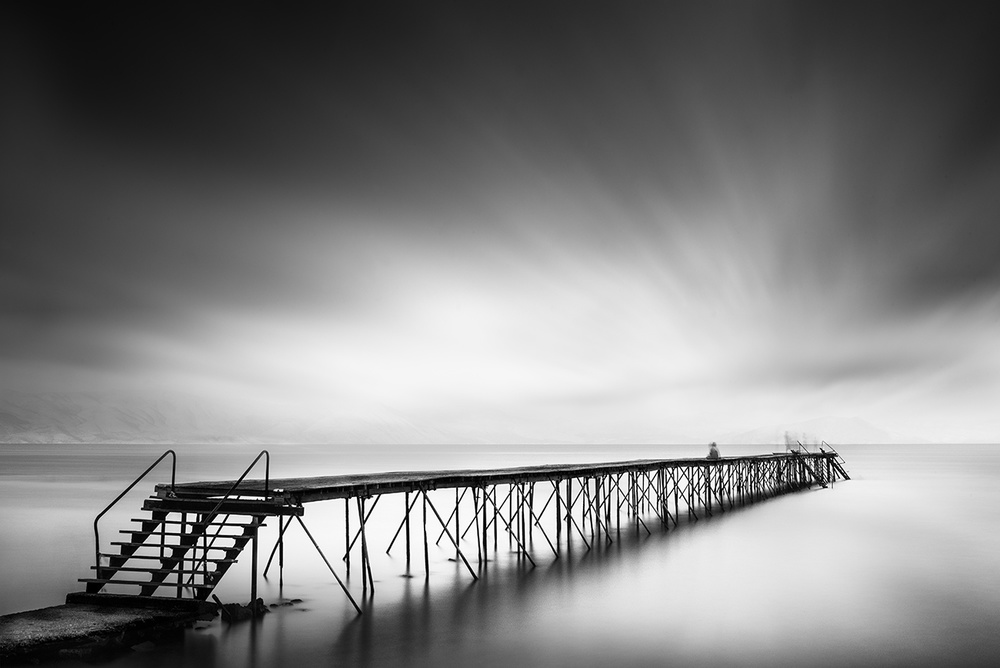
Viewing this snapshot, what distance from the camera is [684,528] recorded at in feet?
120

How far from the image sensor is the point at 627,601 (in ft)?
66.0

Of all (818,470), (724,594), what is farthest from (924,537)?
(818,470)

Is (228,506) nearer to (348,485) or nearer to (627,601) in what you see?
(348,485)

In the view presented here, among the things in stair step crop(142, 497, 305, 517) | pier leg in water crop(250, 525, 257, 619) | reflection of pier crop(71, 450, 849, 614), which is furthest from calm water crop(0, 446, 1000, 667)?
stair step crop(142, 497, 305, 517)

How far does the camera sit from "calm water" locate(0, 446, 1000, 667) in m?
15.0

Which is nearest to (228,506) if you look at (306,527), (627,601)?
(627,601)

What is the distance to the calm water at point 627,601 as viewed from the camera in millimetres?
15016

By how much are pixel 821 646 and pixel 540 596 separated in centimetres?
697

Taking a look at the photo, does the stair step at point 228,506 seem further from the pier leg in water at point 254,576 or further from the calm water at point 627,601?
the calm water at point 627,601

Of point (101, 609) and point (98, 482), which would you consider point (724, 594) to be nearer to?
point (101, 609)

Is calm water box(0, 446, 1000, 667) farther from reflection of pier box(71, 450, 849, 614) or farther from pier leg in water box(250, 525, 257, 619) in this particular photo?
reflection of pier box(71, 450, 849, 614)

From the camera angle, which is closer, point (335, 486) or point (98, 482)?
point (335, 486)

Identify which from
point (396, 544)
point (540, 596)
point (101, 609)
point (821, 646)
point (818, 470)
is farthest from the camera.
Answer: point (818, 470)

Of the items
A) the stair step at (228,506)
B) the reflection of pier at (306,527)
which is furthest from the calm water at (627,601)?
the stair step at (228,506)
